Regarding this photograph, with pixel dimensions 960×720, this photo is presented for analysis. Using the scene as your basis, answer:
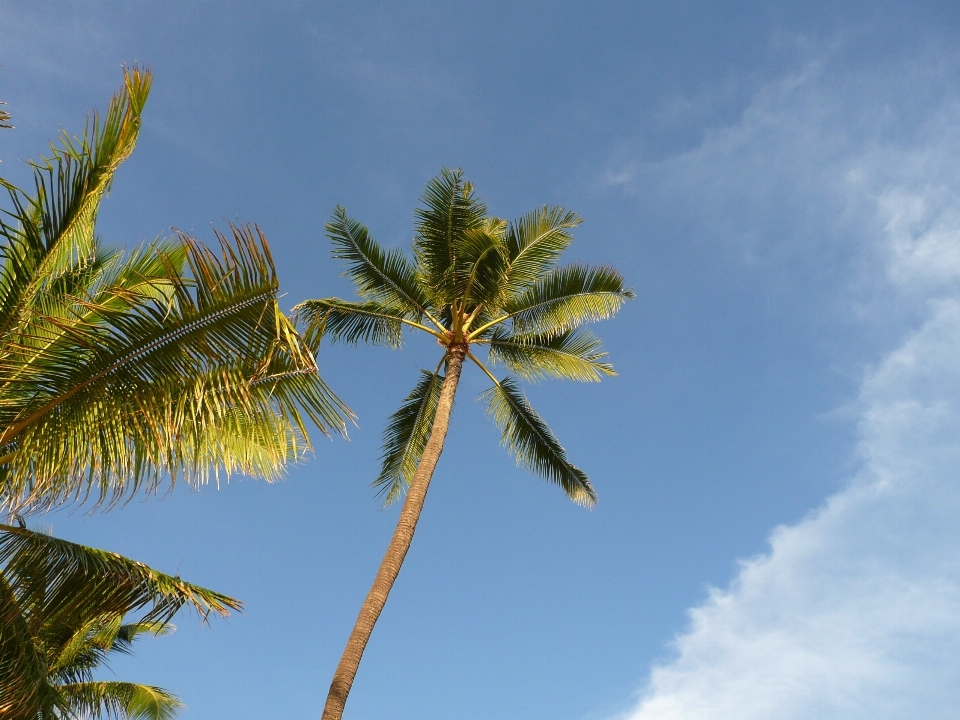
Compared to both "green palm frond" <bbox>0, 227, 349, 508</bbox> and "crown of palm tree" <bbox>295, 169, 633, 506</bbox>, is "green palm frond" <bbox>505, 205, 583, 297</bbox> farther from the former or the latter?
"green palm frond" <bbox>0, 227, 349, 508</bbox>

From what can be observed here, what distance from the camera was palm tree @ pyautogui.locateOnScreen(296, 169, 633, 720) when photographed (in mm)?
14477

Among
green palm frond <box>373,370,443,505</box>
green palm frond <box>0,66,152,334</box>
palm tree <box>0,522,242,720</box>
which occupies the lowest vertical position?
palm tree <box>0,522,242,720</box>

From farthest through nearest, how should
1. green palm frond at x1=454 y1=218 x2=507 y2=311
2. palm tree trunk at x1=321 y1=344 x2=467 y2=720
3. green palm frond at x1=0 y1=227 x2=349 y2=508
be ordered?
green palm frond at x1=454 y1=218 x2=507 y2=311
palm tree trunk at x1=321 y1=344 x2=467 y2=720
green palm frond at x1=0 y1=227 x2=349 y2=508

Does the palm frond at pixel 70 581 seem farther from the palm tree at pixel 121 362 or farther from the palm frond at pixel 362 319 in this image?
Result: the palm frond at pixel 362 319

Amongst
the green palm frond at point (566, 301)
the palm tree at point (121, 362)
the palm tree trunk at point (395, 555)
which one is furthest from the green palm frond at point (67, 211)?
the green palm frond at point (566, 301)

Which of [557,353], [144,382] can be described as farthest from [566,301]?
[144,382]

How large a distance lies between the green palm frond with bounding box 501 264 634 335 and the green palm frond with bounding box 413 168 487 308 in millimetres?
1197

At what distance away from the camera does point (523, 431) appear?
15.7 meters

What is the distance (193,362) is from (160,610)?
219 centimetres

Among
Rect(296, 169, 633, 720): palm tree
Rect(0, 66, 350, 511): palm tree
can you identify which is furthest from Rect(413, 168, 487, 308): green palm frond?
Rect(0, 66, 350, 511): palm tree

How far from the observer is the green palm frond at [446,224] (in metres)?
14.6

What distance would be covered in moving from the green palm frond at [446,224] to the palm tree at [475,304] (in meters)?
0.02

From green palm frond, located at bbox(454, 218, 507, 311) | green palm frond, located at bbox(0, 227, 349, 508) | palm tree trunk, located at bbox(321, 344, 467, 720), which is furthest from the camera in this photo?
green palm frond, located at bbox(454, 218, 507, 311)

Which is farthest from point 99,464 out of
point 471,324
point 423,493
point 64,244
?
point 471,324
